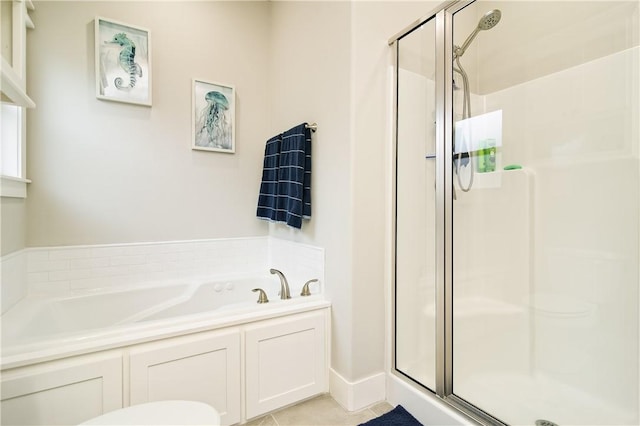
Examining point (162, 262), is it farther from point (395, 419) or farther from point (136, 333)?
point (395, 419)

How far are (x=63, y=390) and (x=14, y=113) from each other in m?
1.65

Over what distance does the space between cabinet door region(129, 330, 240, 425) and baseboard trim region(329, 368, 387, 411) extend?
59 centimetres

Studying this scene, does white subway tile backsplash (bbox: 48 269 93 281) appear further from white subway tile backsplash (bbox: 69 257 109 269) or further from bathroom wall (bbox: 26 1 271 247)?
bathroom wall (bbox: 26 1 271 247)

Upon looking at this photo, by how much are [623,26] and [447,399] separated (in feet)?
7.04

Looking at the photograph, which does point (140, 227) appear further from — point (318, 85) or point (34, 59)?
point (318, 85)

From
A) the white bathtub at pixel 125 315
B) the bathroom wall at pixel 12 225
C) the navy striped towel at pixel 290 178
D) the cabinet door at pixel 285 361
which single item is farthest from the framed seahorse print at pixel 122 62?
the cabinet door at pixel 285 361

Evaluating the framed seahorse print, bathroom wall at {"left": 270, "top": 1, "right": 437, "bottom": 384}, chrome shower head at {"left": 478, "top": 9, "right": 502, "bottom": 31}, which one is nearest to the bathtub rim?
bathroom wall at {"left": 270, "top": 1, "right": 437, "bottom": 384}

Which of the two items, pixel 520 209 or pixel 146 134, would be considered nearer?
pixel 520 209

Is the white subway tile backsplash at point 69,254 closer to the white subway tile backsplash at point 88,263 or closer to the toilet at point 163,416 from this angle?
the white subway tile backsplash at point 88,263

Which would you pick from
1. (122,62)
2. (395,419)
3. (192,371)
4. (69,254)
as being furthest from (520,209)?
(69,254)

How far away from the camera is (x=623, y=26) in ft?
5.29

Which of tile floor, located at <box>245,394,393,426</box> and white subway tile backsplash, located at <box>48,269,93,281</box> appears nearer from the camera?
tile floor, located at <box>245,394,393,426</box>

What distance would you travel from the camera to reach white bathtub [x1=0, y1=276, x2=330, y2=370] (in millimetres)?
1294

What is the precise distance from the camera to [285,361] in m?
1.76
